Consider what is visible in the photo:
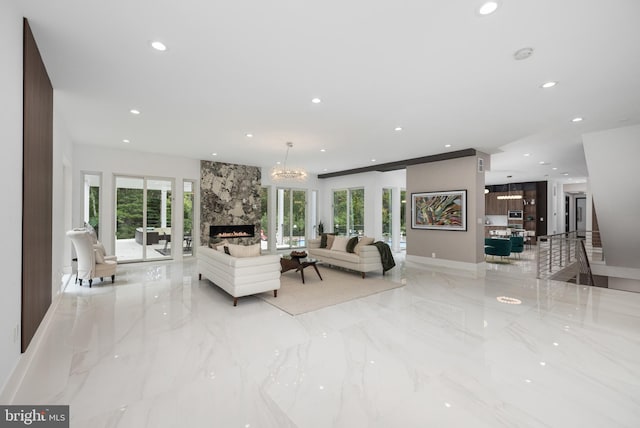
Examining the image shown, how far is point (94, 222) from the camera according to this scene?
701 centimetres

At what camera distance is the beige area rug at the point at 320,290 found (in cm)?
430

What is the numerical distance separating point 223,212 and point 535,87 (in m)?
8.00

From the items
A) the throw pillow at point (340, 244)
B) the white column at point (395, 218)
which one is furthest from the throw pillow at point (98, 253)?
the white column at point (395, 218)

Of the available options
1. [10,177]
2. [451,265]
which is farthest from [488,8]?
[451,265]

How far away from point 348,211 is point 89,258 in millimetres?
7823

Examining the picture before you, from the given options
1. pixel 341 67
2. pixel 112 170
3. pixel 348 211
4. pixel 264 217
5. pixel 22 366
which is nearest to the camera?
pixel 22 366

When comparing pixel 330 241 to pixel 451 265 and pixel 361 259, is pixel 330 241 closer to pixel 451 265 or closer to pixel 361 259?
pixel 361 259

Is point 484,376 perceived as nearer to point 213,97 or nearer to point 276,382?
point 276,382

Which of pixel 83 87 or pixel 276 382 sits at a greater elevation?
pixel 83 87

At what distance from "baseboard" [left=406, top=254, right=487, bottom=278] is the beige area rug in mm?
2335

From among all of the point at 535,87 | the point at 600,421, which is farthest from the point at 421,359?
the point at 535,87

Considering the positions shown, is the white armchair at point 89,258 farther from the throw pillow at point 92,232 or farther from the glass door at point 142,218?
the glass door at point 142,218

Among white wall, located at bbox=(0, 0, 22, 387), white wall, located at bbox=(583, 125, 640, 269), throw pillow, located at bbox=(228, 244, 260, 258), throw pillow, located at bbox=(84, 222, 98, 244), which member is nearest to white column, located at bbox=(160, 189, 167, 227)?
throw pillow, located at bbox=(84, 222, 98, 244)

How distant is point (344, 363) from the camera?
2.62 m
